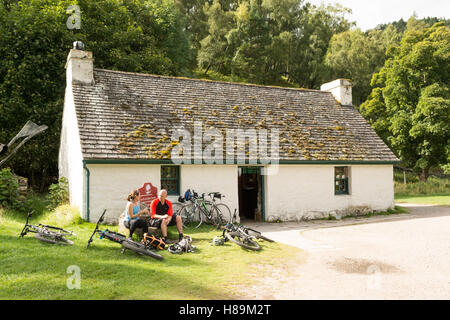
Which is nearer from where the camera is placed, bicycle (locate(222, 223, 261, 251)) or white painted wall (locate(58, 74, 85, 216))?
bicycle (locate(222, 223, 261, 251))

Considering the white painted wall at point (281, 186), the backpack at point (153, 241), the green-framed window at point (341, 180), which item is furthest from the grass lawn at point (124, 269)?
the green-framed window at point (341, 180)

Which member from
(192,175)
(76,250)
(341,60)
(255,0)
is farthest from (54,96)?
(255,0)

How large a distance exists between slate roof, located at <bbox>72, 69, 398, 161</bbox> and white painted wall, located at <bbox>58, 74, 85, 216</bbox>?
2.36ft

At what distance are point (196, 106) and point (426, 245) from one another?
418 inches

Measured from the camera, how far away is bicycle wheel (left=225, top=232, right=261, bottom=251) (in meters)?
9.36

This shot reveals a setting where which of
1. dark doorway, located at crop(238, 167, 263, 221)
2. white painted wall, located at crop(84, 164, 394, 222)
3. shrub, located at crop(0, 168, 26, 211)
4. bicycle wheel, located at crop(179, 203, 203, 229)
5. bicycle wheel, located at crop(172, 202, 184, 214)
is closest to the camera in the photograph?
white painted wall, located at crop(84, 164, 394, 222)

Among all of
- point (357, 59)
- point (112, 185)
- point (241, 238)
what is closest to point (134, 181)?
point (112, 185)

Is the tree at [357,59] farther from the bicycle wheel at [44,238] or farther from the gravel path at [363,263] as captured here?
the bicycle wheel at [44,238]

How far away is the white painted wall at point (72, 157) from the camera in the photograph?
13.0 m

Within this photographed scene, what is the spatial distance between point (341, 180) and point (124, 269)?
12240mm

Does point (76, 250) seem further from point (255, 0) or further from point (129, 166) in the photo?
point (255, 0)

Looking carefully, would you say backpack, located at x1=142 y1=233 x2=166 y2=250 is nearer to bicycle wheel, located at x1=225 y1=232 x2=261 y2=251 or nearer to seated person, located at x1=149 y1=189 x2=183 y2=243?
seated person, located at x1=149 y1=189 x2=183 y2=243

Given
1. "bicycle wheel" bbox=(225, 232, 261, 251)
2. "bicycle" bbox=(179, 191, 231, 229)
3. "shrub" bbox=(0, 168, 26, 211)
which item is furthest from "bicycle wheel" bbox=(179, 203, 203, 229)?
"shrub" bbox=(0, 168, 26, 211)

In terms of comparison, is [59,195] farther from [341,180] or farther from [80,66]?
[341,180]
